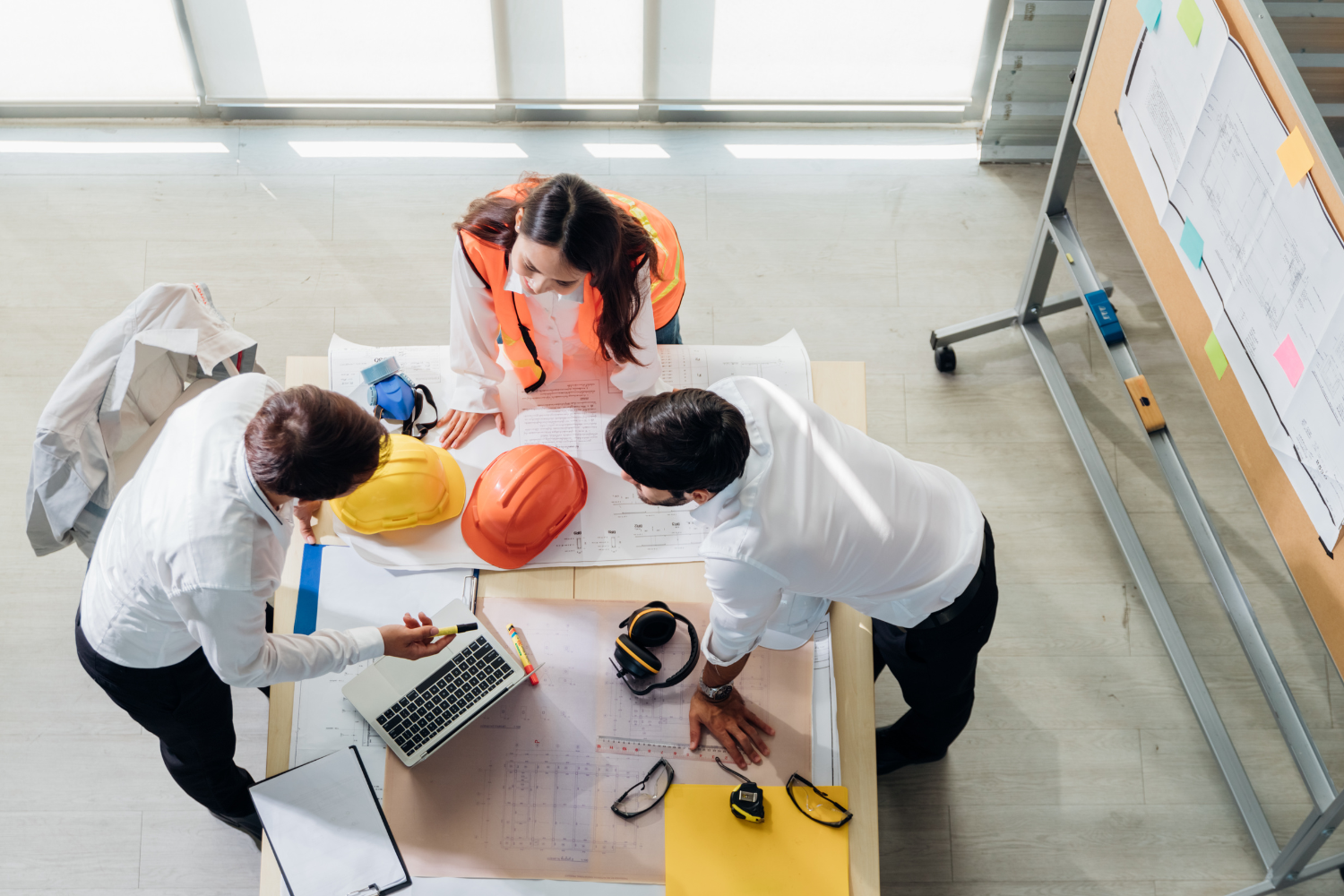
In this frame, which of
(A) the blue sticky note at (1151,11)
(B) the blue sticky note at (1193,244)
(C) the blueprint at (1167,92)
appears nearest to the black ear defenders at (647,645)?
(B) the blue sticky note at (1193,244)

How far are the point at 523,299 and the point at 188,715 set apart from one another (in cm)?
107

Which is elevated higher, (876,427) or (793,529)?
(793,529)

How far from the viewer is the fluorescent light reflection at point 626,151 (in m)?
3.54

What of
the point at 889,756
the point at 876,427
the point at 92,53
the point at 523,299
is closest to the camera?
the point at 523,299

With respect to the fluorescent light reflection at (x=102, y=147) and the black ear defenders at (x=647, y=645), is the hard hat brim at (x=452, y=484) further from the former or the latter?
the fluorescent light reflection at (x=102, y=147)

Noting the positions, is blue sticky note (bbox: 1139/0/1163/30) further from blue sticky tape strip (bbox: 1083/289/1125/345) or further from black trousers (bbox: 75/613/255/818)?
black trousers (bbox: 75/613/255/818)

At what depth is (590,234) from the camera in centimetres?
183

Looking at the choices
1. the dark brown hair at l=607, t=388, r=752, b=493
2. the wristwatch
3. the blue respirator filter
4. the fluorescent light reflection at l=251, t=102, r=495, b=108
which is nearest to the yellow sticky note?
the dark brown hair at l=607, t=388, r=752, b=493

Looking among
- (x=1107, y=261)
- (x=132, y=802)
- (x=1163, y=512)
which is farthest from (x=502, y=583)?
(x=1107, y=261)

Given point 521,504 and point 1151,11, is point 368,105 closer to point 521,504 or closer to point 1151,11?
point 521,504

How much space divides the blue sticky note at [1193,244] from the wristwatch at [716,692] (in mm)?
1341

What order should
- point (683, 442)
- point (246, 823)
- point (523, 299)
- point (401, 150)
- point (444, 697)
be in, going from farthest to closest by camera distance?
point (401, 150) → point (246, 823) → point (523, 299) → point (444, 697) → point (683, 442)

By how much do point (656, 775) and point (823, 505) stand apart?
622mm

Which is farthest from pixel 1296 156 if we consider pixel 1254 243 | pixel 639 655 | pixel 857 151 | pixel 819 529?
pixel 857 151
